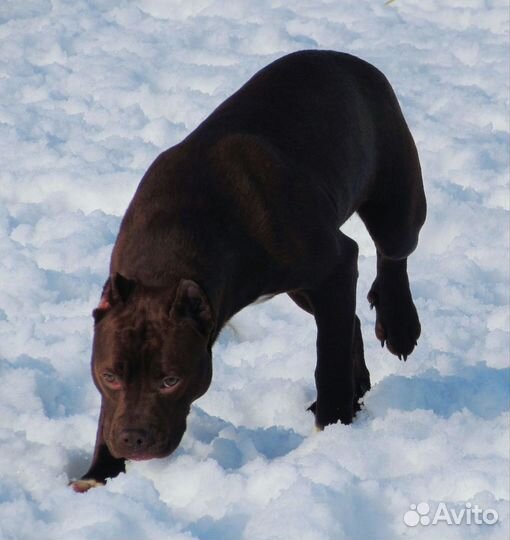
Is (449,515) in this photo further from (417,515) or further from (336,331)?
(336,331)

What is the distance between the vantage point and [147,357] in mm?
3803

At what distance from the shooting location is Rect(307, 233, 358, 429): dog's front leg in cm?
463

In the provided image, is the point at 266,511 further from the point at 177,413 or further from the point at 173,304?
the point at 173,304

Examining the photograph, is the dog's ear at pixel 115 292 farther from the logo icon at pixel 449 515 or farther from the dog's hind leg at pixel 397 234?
the dog's hind leg at pixel 397 234

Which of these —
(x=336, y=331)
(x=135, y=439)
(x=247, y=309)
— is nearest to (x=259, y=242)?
(x=336, y=331)

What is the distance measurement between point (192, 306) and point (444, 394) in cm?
161

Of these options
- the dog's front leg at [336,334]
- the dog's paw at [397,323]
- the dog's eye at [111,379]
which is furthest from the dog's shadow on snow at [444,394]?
the dog's eye at [111,379]

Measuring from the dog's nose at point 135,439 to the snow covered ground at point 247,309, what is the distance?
0.29 metres

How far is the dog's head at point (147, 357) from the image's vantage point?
12.5 ft

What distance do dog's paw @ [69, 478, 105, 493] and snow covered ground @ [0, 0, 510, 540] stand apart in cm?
5

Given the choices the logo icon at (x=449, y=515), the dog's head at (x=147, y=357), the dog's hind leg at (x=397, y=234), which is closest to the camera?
the dog's head at (x=147, y=357)

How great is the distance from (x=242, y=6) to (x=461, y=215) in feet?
10.6

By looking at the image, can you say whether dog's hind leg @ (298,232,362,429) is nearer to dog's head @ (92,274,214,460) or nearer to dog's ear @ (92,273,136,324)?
dog's head @ (92,274,214,460)

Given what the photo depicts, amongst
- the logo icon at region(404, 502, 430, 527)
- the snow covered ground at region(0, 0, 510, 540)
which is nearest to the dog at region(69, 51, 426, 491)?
the snow covered ground at region(0, 0, 510, 540)
